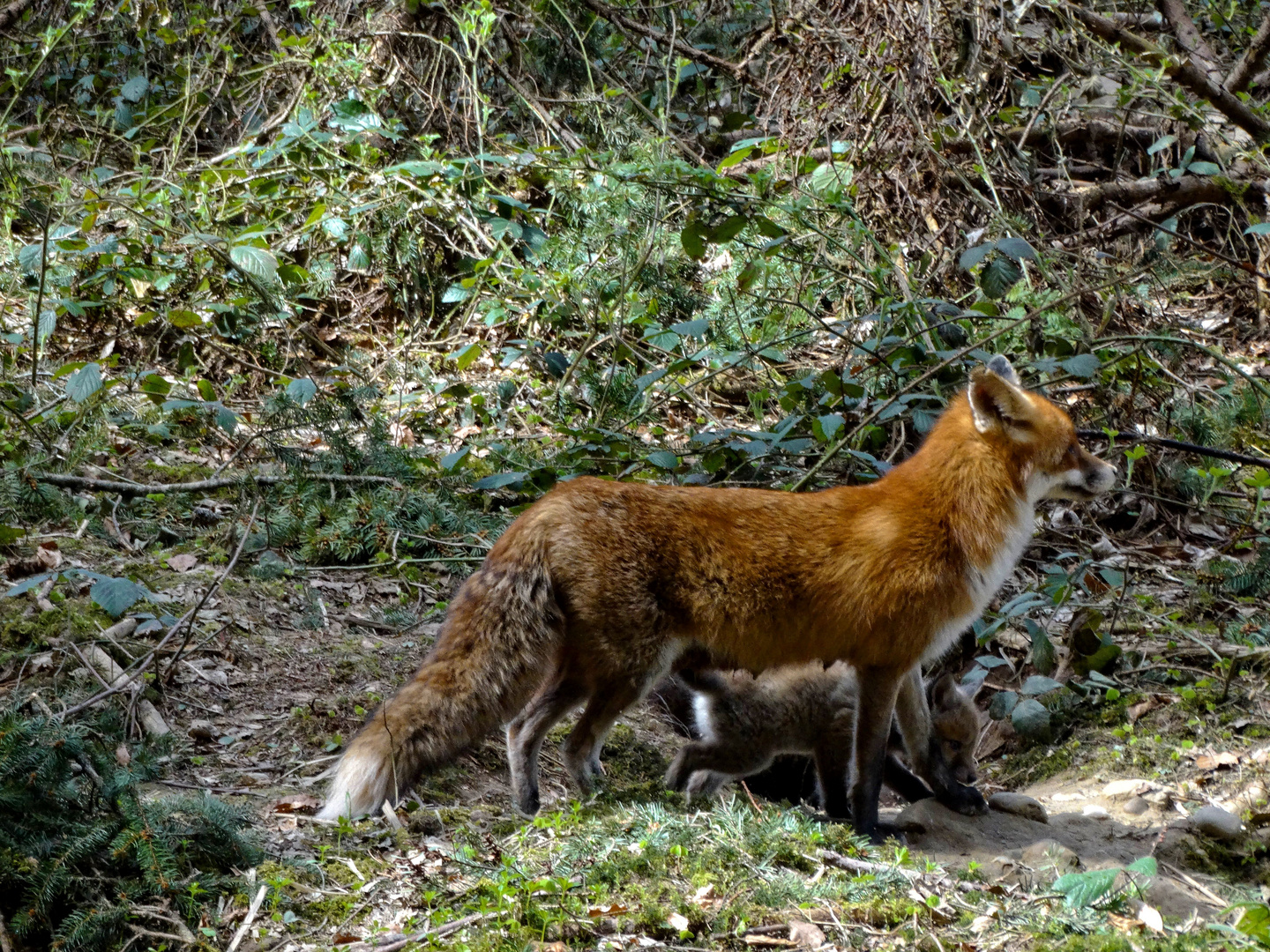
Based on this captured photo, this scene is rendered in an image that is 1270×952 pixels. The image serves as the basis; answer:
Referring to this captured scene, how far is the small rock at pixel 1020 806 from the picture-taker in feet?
17.9

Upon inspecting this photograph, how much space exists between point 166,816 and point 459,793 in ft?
5.33

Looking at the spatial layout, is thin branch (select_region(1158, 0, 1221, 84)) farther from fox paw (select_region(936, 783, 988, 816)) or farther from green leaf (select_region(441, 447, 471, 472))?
fox paw (select_region(936, 783, 988, 816))

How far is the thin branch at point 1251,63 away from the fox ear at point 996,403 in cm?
639

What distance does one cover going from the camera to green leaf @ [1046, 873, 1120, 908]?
12.0 ft

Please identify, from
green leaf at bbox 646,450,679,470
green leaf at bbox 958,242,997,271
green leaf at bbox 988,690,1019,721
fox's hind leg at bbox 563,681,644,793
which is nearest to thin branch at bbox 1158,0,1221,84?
green leaf at bbox 958,242,997,271

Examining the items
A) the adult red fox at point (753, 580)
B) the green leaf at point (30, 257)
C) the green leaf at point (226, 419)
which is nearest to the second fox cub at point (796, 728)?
the adult red fox at point (753, 580)

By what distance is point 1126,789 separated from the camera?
584cm

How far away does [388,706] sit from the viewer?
4664mm

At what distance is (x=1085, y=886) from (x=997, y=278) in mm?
4196

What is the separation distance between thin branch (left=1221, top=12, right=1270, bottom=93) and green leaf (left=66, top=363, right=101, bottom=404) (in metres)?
9.47

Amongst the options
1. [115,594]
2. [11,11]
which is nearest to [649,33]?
[11,11]

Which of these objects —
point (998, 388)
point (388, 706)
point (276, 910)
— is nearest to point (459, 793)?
point (388, 706)

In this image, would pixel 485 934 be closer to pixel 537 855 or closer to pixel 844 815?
pixel 537 855

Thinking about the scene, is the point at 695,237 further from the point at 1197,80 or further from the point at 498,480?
the point at 1197,80
